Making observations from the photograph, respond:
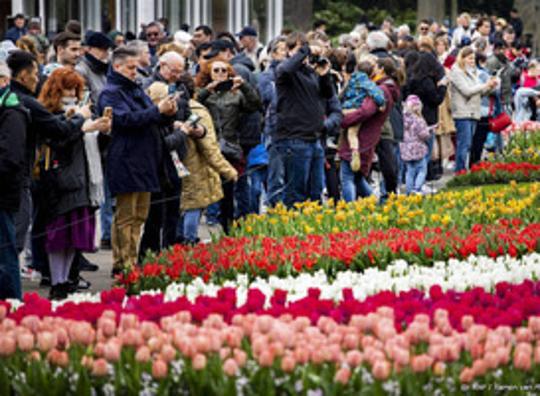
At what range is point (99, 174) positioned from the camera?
1107 cm

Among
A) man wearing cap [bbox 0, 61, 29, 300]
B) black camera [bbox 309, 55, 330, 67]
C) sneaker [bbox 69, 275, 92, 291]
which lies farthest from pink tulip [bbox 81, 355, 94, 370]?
black camera [bbox 309, 55, 330, 67]

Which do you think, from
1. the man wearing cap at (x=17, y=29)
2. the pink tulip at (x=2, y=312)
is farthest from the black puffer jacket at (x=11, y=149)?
the man wearing cap at (x=17, y=29)

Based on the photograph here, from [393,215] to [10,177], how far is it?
3999mm

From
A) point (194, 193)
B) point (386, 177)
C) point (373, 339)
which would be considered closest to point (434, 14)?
point (386, 177)

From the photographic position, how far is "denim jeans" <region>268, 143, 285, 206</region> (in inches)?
557

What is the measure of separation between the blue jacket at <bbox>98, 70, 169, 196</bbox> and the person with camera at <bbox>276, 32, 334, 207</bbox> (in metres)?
2.68

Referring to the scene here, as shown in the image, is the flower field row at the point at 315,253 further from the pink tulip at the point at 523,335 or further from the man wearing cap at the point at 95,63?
the pink tulip at the point at 523,335

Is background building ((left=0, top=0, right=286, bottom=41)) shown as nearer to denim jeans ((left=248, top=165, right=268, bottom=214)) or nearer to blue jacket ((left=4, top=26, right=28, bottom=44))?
blue jacket ((left=4, top=26, right=28, bottom=44))

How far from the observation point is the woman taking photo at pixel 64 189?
10883 mm

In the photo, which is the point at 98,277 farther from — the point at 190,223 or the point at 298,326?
the point at 298,326

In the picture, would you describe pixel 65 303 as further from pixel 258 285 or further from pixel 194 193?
pixel 194 193

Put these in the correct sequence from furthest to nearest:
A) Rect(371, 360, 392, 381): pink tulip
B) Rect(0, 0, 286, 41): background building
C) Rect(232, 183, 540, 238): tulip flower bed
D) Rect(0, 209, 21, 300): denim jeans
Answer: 1. Rect(0, 0, 286, 41): background building
2. Rect(232, 183, 540, 238): tulip flower bed
3. Rect(0, 209, 21, 300): denim jeans
4. Rect(371, 360, 392, 381): pink tulip

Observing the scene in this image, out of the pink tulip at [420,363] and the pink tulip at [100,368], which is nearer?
the pink tulip at [420,363]

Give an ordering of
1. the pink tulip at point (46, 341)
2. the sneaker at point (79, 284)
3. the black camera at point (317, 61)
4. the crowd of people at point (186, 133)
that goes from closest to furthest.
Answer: the pink tulip at point (46, 341), the crowd of people at point (186, 133), the sneaker at point (79, 284), the black camera at point (317, 61)
